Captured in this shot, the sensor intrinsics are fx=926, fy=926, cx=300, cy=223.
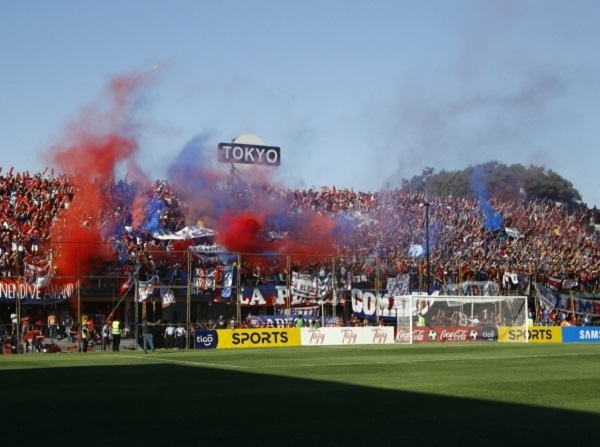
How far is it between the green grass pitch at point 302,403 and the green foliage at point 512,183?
110906 millimetres

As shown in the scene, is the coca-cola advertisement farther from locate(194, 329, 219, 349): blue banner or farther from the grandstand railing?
locate(194, 329, 219, 349): blue banner

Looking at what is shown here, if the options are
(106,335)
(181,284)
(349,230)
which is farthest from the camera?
(349,230)

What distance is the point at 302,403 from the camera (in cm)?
1836

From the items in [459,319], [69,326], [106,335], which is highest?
[69,326]

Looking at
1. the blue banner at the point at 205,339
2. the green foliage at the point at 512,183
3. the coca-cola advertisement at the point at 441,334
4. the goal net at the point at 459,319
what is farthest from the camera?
the green foliage at the point at 512,183

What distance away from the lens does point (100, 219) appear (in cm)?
5247

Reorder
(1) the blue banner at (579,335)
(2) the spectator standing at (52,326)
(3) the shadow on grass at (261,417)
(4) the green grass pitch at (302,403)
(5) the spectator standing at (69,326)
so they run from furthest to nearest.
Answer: (1) the blue banner at (579,335) < (5) the spectator standing at (69,326) < (2) the spectator standing at (52,326) < (4) the green grass pitch at (302,403) < (3) the shadow on grass at (261,417)

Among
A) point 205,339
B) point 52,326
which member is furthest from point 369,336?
point 52,326

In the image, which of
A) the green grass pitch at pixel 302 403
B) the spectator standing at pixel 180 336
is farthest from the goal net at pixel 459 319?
the green grass pitch at pixel 302 403

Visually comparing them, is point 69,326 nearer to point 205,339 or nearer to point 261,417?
point 205,339

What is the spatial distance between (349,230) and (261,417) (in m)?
50.4

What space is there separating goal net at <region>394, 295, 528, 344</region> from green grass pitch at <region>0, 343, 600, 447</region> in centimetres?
1973

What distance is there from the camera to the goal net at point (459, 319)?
52219 mm

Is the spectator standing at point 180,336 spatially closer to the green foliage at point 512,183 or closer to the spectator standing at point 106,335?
the spectator standing at point 106,335
